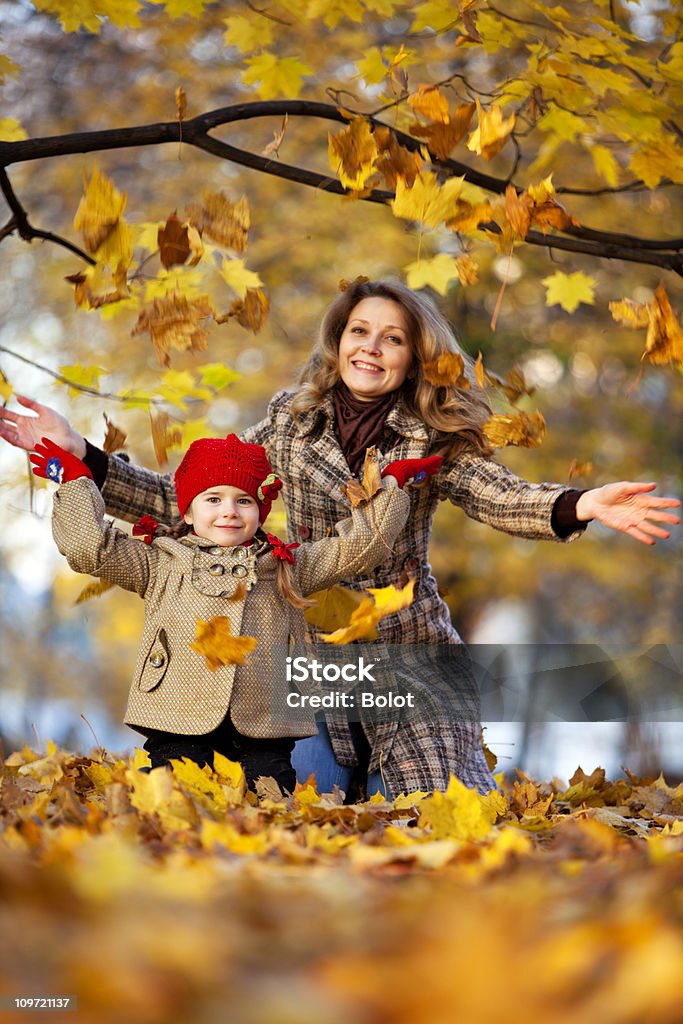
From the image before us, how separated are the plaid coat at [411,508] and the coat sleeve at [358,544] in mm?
400

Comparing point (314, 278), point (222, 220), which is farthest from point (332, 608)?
point (314, 278)

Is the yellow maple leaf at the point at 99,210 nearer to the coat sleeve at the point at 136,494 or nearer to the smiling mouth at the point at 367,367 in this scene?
the coat sleeve at the point at 136,494

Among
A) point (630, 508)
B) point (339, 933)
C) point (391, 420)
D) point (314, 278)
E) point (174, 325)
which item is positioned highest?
point (314, 278)

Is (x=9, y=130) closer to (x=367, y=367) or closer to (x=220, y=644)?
(x=367, y=367)

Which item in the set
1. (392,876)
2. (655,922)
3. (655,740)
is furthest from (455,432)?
(655,740)

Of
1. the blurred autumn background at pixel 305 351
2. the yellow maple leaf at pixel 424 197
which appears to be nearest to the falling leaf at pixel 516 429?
the blurred autumn background at pixel 305 351

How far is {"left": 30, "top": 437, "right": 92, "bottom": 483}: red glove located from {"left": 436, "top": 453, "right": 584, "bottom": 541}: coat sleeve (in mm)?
1236

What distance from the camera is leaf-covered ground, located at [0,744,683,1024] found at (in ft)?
3.53

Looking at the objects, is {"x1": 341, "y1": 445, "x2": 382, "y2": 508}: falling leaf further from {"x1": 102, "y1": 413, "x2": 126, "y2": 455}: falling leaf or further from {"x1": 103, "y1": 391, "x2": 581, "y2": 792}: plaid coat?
{"x1": 102, "y1": 413, "x2": 126, "y2": 455}: falling leaf

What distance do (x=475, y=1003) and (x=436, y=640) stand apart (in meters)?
2.83

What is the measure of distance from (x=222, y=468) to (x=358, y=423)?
2.38 feet

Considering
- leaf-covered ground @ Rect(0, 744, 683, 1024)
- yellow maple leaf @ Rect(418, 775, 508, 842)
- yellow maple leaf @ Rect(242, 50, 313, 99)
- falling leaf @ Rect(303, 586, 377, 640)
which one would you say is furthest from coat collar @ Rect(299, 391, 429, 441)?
leaf-covered ground @ Rect(0, 744, 683, 1024)

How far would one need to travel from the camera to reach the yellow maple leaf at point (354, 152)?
3338 mm

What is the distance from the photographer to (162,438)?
3855 mm
